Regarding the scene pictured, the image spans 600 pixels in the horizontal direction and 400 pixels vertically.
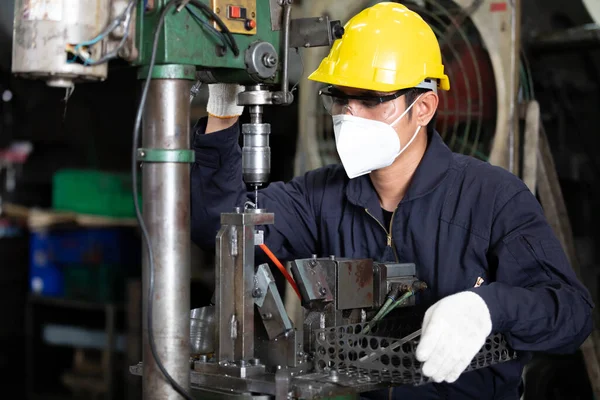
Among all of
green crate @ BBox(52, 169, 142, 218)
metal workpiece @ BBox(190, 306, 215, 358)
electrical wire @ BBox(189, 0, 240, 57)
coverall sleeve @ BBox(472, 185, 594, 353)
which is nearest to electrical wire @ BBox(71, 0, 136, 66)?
electrical wire @ BBox(189, 0, 240, 57)

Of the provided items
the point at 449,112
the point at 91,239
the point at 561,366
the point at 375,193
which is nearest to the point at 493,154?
the point at 449,112

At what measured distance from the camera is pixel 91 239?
400cm

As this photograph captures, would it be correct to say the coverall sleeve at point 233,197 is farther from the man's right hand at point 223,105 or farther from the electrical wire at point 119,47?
the electrical wire at point 119,47

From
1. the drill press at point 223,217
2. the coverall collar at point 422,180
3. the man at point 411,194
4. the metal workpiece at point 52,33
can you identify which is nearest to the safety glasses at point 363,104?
the man at point 411,194

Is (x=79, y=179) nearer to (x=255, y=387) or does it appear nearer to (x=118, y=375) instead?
(x=118, y=375)

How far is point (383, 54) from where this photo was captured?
75.0 inches

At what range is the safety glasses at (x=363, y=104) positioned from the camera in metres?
1.91

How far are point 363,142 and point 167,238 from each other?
0.66 meters

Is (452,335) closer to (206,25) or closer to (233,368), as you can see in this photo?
(233,368)

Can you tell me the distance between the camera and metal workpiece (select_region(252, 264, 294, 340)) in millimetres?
1542

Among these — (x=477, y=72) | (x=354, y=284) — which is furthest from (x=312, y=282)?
(x=477, y=72)

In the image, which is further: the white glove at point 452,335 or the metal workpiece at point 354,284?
the metal workpiece at point 354,284

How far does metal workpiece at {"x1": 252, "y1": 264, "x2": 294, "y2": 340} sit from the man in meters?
0.40

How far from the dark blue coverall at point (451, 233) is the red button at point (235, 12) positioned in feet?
1.36
